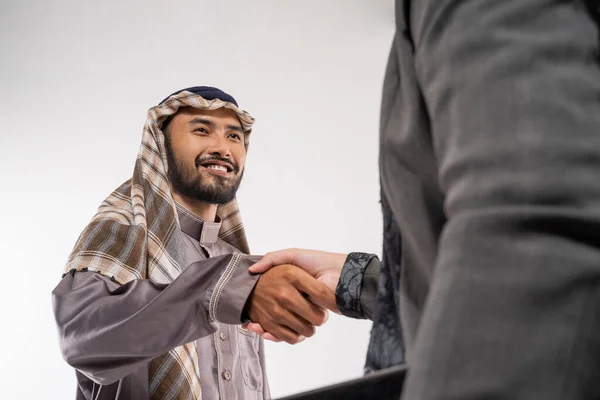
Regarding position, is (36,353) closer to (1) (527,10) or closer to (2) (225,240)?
(2) (225,240)

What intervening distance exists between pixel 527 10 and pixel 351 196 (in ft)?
9.56

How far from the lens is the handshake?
1.34 m

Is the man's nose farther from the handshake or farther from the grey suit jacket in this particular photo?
the grey suit jacket

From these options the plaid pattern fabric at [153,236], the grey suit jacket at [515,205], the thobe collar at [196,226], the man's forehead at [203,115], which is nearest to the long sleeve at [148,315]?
the plaid pattern fabric at [153,236]

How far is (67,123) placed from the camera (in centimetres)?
341

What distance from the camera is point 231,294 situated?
4.50 feet

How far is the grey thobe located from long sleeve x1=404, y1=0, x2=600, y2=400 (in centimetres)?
110

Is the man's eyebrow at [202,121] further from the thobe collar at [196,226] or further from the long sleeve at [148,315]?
the long sleeve at [148,315]

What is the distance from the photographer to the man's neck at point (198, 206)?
2.07m

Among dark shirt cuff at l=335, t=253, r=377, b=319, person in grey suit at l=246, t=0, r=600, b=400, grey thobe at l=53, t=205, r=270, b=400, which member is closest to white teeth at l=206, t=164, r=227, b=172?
grey thobe at l=53, t=205, r=270, b=400

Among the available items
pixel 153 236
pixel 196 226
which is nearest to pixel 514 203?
pixel 153 236

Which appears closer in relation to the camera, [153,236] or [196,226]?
[153,236]

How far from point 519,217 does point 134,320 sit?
1.26m

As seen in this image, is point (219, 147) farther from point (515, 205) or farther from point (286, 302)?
point (515, 205)
